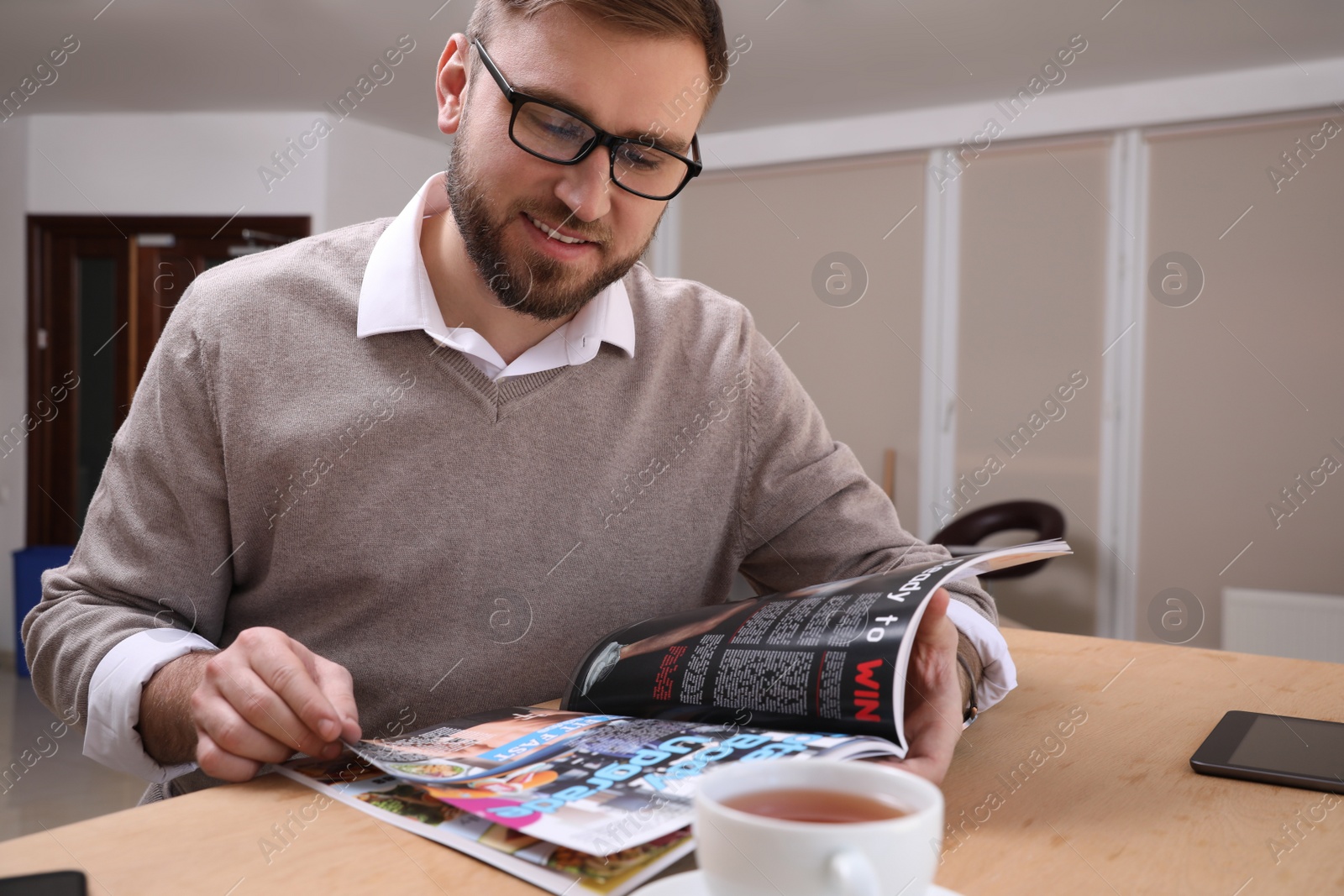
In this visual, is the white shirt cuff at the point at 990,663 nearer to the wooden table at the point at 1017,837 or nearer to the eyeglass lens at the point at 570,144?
the wooden table at the point at 1017,837

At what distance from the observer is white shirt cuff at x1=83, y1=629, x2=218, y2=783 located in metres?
0.79

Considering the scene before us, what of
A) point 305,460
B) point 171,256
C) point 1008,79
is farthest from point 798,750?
point 171,256

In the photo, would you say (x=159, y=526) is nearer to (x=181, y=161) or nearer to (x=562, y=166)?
(x=562, y=166)

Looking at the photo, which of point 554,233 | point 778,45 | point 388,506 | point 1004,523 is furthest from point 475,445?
point 1004,523

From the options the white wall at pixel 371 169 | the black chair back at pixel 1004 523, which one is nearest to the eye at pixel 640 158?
the black chair back at pixel 1004 523

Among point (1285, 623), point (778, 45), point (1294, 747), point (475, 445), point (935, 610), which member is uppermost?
point (778, 45)

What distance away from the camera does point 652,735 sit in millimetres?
665

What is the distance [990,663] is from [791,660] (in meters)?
0.25

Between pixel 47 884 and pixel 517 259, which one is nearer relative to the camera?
pixel 47 884

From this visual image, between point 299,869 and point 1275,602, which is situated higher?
point 299,869

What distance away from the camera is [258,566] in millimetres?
1048

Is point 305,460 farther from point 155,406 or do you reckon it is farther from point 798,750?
point 798,750

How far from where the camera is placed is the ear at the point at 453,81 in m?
1.10

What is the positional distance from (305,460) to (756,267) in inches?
177
